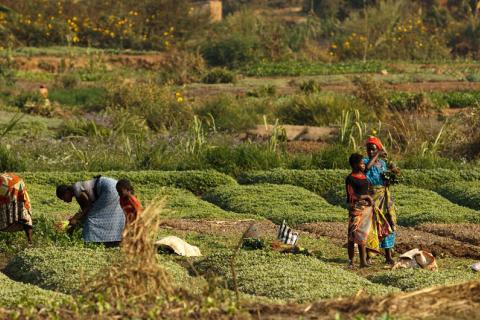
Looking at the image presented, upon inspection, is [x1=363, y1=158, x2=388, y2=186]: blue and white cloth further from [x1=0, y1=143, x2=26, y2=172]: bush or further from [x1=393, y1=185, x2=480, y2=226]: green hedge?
[x1=0, y1=143, x2=26, y2=172]: bush

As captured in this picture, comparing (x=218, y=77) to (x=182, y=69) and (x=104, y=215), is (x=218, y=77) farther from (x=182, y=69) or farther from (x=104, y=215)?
(x=104, y=215)

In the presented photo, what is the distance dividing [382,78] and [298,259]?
22.2 metres

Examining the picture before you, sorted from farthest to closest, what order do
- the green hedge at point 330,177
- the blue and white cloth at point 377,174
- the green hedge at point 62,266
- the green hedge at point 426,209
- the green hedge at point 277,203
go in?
the green hedge at point 330,177 → the green hedge at point 277,203 → the green hedge at point 426,209 → the blue and white cloth at point 377,174 → the green hedge at point 62,266

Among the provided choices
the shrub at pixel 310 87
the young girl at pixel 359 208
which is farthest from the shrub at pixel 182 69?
the young girl at pixel 359 208

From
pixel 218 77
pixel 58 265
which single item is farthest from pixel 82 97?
pixel 58 265

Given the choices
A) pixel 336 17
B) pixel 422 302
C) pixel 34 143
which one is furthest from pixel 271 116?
pixel 336 17

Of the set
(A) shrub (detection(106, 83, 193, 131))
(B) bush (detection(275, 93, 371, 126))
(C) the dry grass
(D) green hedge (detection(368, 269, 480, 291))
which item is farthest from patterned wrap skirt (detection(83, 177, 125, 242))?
(B) bush (detection(275, 93, 371, 126))

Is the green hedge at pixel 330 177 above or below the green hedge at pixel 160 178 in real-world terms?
below

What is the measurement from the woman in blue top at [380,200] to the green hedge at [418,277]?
0.85 m

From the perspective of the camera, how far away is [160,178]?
62.4 feet

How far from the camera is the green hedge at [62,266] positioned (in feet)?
37.5

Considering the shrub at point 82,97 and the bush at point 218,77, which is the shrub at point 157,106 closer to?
the shrub at point 82,97

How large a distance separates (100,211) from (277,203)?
171 inches

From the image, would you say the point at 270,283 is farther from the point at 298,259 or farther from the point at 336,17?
the point at 336,17
